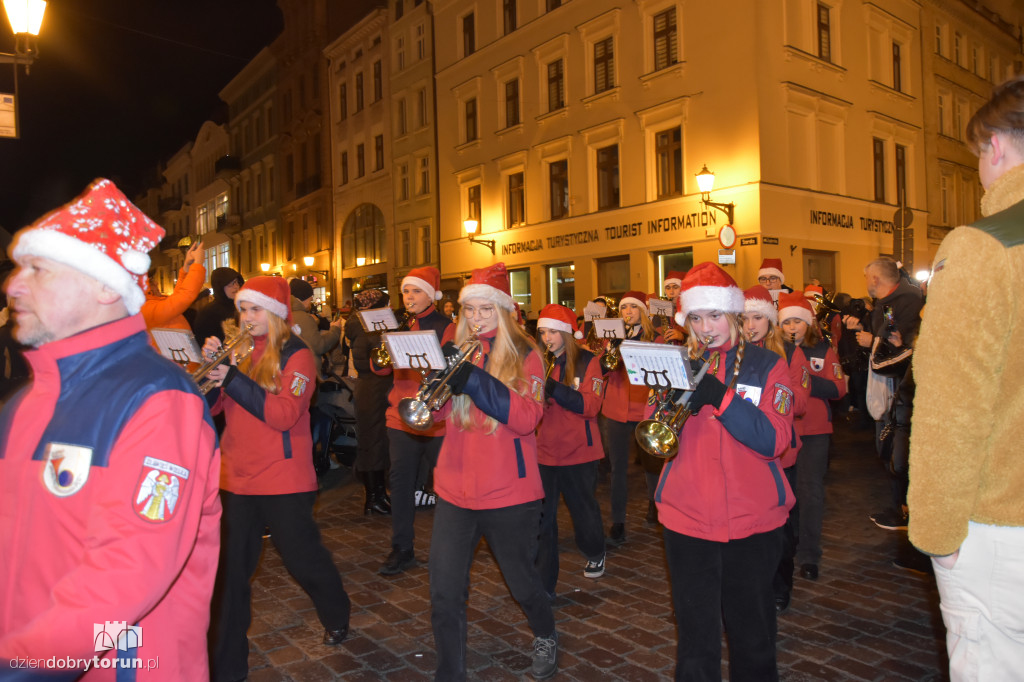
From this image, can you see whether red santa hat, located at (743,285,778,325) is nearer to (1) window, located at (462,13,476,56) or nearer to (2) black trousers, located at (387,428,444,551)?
(2) black trousers, located at (387,428,444,551)

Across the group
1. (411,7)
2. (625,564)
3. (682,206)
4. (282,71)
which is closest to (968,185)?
(682,206)

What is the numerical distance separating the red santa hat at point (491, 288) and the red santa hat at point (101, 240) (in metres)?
2.20

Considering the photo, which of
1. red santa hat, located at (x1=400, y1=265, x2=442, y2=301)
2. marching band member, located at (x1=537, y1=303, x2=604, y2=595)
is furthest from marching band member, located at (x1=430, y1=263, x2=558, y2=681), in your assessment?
red santa hat, located at (x1=400, y1=265, x2=442, y2=301)

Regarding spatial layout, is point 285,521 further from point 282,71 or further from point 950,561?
point 282,71

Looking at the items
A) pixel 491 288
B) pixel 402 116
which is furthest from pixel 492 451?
pixel 402 116

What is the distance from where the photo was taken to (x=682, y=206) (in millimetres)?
19906

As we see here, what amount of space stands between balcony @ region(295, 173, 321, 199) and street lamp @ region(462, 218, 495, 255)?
48.6 ft

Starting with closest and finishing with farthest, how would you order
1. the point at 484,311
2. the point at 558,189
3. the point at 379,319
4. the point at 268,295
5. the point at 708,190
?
the point at 484,311, the point at 268,295, the point at 379,319, the point at 708,190, the point at 558,189

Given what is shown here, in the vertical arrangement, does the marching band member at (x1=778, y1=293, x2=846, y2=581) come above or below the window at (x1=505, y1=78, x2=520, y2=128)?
below

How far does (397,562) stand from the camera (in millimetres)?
5832

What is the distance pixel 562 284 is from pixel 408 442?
731 inches

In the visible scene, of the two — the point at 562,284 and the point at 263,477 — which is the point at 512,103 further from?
the point at 263,477

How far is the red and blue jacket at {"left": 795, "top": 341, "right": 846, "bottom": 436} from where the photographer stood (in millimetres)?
5496

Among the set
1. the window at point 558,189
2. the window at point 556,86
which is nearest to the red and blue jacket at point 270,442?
the window at point 558,189
